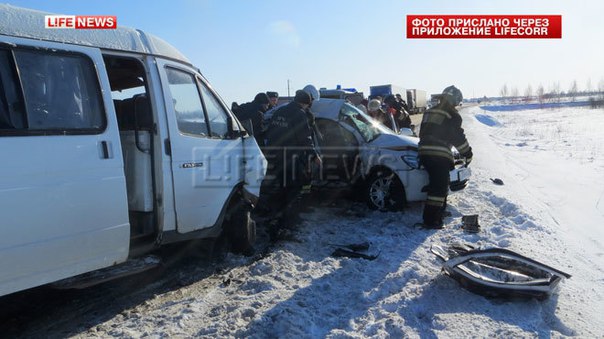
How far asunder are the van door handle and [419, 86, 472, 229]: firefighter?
4.21 metres

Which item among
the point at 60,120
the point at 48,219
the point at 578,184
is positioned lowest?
the point at 578,184

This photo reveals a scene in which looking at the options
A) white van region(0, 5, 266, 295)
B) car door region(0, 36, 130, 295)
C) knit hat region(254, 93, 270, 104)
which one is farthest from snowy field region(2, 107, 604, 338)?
knit hat region(254, 93, 270, 104)

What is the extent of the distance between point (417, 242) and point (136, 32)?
395 cm

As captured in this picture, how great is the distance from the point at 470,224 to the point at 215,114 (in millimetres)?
3662

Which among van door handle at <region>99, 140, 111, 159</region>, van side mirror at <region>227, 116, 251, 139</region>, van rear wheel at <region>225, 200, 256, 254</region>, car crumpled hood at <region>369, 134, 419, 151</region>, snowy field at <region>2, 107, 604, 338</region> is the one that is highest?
van side mirror at <region>227, 116, 251, 139</region>

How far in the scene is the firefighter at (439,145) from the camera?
19.0 feet

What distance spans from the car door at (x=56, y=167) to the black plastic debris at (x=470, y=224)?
426 centimetres

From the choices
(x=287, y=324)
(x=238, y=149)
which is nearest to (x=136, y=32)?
(x=238, y=149)

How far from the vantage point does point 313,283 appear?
160 inches

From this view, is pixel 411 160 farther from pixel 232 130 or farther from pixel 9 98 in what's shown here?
pixel 9 98

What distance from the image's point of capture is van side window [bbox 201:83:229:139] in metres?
4.40

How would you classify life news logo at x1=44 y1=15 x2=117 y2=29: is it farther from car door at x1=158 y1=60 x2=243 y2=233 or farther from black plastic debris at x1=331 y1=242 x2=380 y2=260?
black plastic debris at x1=331 y1=242 x2=380 y2=260

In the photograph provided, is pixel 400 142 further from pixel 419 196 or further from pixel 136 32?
pixel 136 32

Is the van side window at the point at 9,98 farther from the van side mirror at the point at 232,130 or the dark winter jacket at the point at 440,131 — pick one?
the dark winter jacket at the point at 440,131
